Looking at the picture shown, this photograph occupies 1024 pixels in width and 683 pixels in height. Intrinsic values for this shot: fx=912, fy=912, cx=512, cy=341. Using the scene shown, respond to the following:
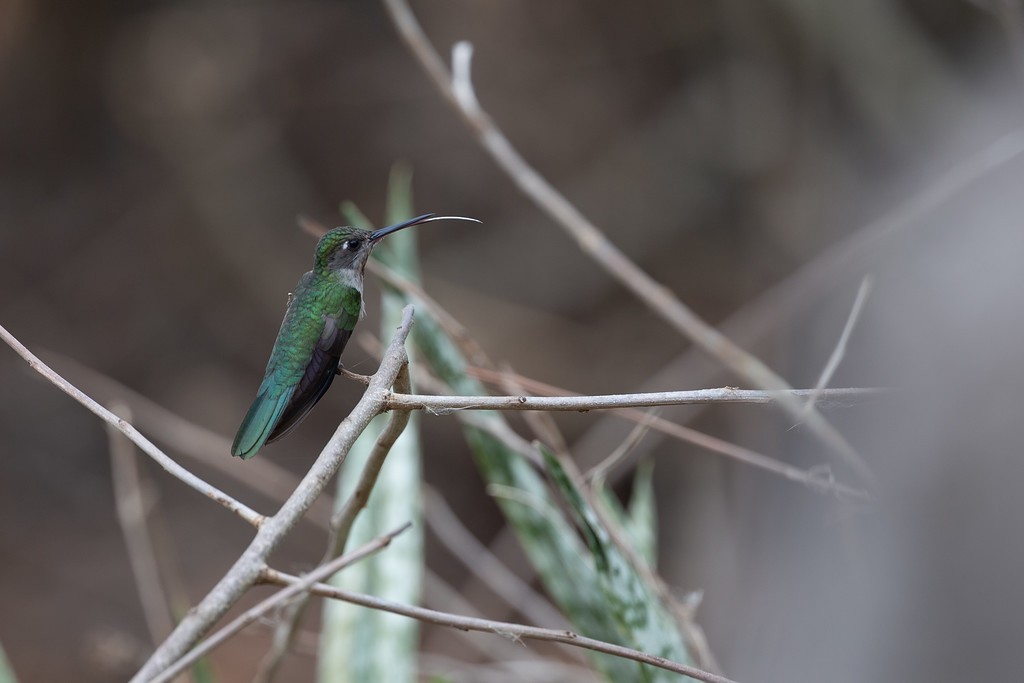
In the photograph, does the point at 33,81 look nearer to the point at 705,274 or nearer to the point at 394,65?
the point at 394,65

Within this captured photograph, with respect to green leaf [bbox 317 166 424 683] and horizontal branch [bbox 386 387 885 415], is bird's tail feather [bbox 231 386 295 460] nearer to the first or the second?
horizontal branch [bbox 386 387 885 415]

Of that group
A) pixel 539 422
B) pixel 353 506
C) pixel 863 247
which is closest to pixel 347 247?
pixel 539 422

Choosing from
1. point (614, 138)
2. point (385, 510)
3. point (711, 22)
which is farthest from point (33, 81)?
point (385, 510)

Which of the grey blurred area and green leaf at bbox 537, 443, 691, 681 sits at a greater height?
the grey blurred area

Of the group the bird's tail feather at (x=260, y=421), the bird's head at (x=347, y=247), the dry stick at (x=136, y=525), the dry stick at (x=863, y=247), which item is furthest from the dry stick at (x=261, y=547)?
the dry stick at (x=863, y=247)

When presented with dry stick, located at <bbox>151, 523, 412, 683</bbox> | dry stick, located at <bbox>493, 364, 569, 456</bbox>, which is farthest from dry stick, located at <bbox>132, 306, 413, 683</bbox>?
dry stick, located at <bbox>493, 364, 569, 456</bbox>

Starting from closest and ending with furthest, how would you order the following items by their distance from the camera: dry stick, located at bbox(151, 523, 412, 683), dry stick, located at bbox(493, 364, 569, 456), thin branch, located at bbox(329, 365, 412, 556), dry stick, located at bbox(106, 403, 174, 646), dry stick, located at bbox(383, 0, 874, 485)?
dry stick, located at bbox(151, 523, 412, 683)
thin branch, located at bbox(329, 365, 412, 556)
dry stick, located at bbox(493, 364, 569, 456)
dry stick, located at bbox(106, 403, 174, 646)
dry stick, located at bbox(383, 0, 874, 485)

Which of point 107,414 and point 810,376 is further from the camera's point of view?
point 810,376

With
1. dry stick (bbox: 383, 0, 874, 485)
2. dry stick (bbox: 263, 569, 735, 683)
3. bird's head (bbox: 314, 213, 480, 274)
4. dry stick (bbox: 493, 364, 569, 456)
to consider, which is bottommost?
dry stick (bbox: 263, 569, 735, 683)
